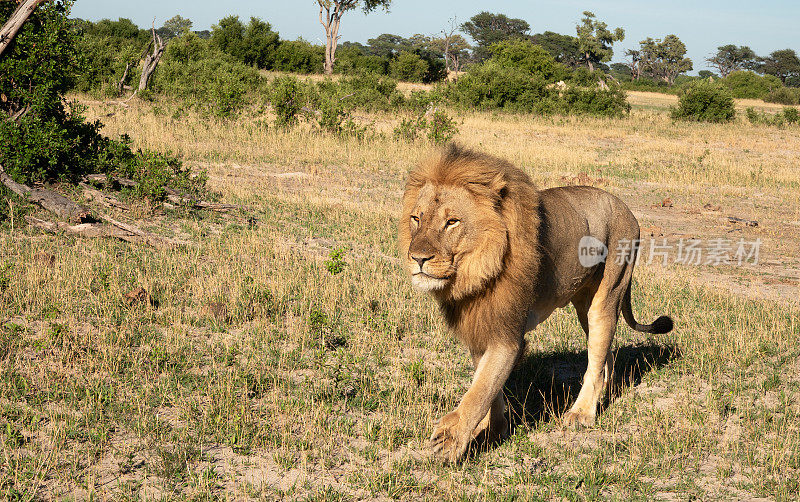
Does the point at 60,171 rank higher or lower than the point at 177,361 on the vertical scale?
higher

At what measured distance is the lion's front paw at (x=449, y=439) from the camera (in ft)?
13.9

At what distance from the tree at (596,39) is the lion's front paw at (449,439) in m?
74.7

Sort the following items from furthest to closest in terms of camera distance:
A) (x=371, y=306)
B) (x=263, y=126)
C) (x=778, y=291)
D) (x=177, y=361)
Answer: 1. (x=263, y=126)
2. (x=778, y=291)
3. (x=371, y=306)
4. (x=177, y=361)

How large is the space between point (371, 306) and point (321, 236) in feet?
10.3

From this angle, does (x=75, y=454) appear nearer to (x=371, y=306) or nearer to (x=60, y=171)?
(x=371, y=306)

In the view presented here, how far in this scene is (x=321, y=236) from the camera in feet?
35.1

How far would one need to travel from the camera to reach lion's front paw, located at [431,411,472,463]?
13.9 feet

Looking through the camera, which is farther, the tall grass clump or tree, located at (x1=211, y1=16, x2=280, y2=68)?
tree, located at (x1=211, y1=16, x2=280, y2=68)

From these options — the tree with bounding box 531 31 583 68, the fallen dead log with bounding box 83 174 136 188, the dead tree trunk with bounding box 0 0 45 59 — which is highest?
the tree with bounding box 531 31 583 68

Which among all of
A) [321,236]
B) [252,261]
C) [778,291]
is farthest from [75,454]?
[778,291]

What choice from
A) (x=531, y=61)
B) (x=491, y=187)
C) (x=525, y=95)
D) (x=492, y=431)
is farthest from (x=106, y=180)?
(x=531, y=61)

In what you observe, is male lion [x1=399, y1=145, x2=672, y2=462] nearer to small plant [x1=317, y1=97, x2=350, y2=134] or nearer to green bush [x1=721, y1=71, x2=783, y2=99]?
small plant [x1=317, y1=97, x2=350, y2=134]

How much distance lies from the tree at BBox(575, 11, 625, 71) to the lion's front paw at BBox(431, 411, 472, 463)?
74.7 meters

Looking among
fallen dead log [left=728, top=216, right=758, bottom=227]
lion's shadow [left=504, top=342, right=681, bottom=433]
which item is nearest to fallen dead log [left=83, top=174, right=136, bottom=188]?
lion's shadow [left=504, top=342, right=681, bottom=433]
